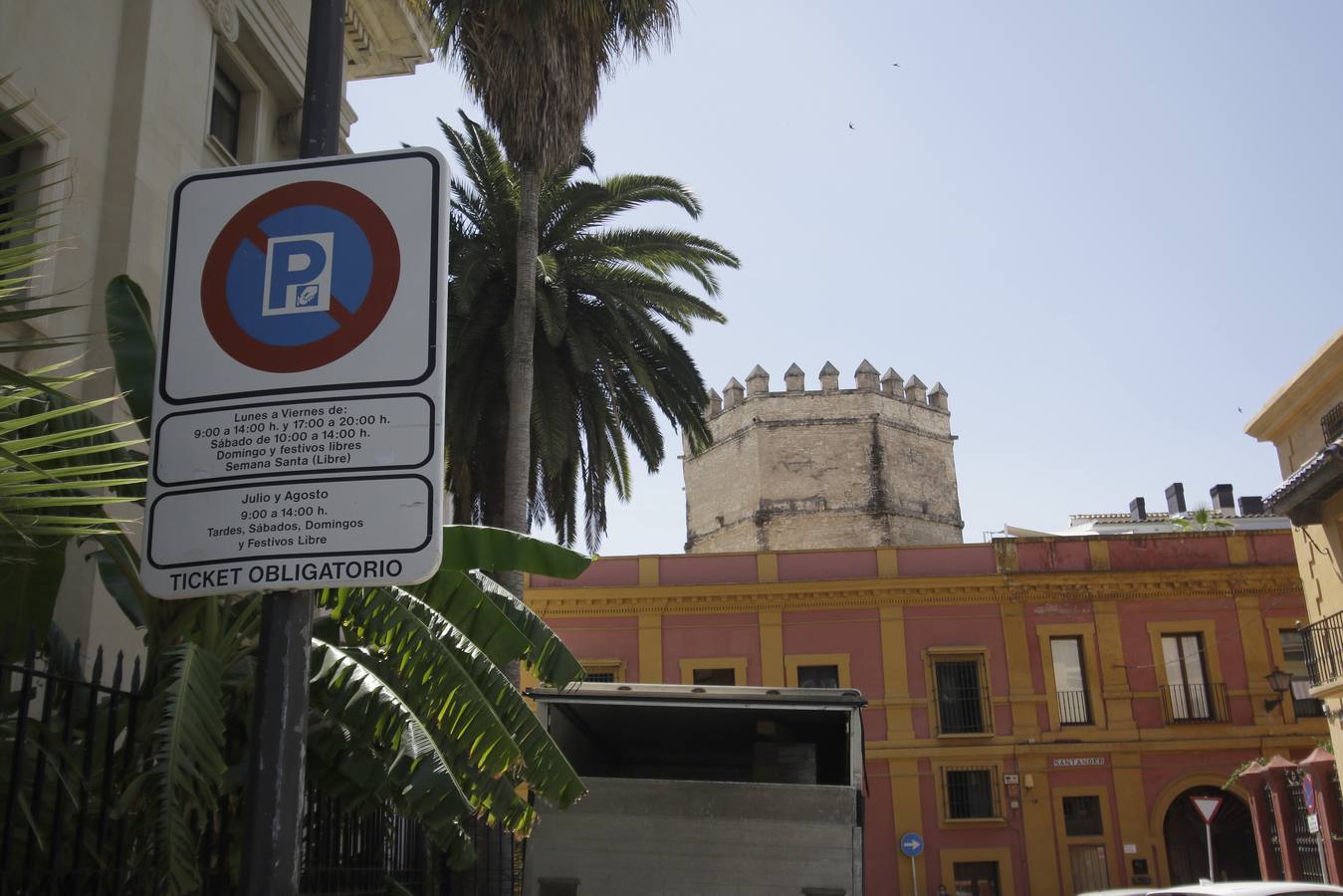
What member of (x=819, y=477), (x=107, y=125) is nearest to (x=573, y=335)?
(x=107, y=125)

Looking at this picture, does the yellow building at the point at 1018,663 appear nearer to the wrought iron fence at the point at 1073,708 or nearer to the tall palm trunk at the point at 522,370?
the wrought iron fence at the point at 1073,708

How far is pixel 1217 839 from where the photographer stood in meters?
32.3

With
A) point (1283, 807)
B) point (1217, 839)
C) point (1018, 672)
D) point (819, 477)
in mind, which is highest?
point (819, 477)

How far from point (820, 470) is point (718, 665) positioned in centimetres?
2511

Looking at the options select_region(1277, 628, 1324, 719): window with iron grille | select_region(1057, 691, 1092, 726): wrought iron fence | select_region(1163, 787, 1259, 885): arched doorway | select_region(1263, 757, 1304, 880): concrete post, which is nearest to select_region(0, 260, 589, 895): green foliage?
select_region(1263, 757, 1304, 880): concrete post

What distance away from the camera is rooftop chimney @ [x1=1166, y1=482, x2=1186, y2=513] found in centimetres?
6069

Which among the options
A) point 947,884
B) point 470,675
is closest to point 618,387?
point 470,675

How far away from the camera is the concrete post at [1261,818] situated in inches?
1014

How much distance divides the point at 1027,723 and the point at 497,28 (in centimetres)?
2247

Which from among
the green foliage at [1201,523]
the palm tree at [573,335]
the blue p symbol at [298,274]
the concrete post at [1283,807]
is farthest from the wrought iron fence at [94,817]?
the green foliage at [1201,523]

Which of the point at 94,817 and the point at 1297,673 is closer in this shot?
the point at 94,817

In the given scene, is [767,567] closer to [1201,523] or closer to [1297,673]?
[1297,673]

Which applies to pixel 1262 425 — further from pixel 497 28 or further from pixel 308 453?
pixel 308 453

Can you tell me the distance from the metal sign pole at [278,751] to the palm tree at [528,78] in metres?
13.7
